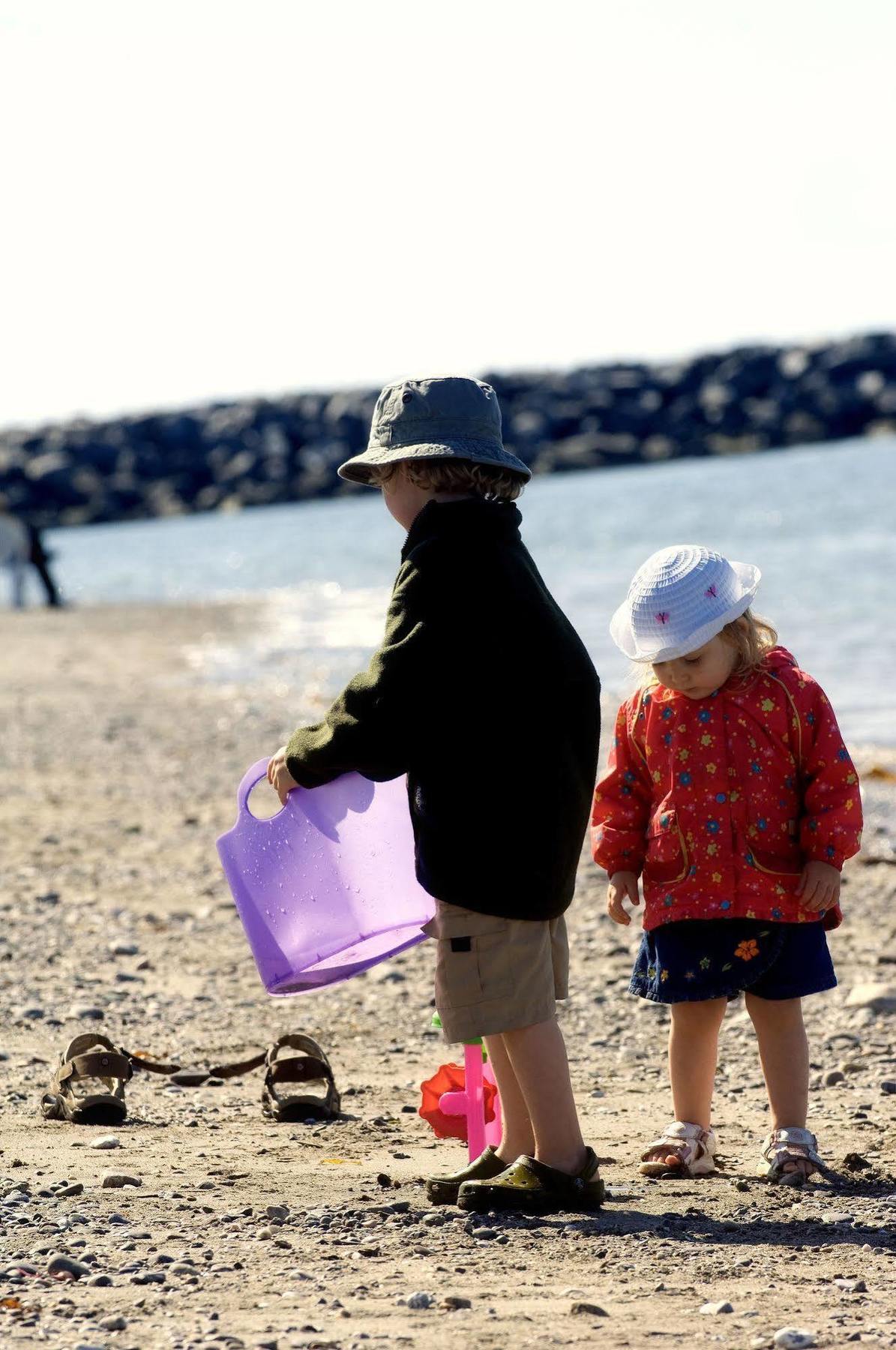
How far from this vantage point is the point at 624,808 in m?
3.87

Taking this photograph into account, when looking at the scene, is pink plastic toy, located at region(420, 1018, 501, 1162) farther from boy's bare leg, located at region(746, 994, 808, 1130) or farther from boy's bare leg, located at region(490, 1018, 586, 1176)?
boy's bare leg, located at region(746, 994, 808, 1130)

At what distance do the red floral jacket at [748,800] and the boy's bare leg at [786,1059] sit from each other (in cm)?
23

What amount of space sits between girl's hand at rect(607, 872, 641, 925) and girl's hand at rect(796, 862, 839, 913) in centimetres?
38

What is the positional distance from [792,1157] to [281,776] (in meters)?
1.42

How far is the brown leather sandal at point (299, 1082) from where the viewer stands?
428cm

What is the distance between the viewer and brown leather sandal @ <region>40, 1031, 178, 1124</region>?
4160mm

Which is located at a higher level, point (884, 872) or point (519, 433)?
point (519, 433)

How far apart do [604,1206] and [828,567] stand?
21741mm

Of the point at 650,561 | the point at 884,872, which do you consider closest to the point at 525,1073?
the point at 650,561

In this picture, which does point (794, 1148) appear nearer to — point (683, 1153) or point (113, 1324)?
point (683, 1153)

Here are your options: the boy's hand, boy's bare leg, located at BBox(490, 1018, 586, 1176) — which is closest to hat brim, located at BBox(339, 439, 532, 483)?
the boy's hand

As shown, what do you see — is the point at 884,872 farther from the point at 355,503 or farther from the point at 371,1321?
the point at 355,503

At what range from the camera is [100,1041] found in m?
4.42

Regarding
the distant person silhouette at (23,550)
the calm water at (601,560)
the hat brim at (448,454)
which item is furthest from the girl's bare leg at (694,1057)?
the distant person silhouette at (23,550)
